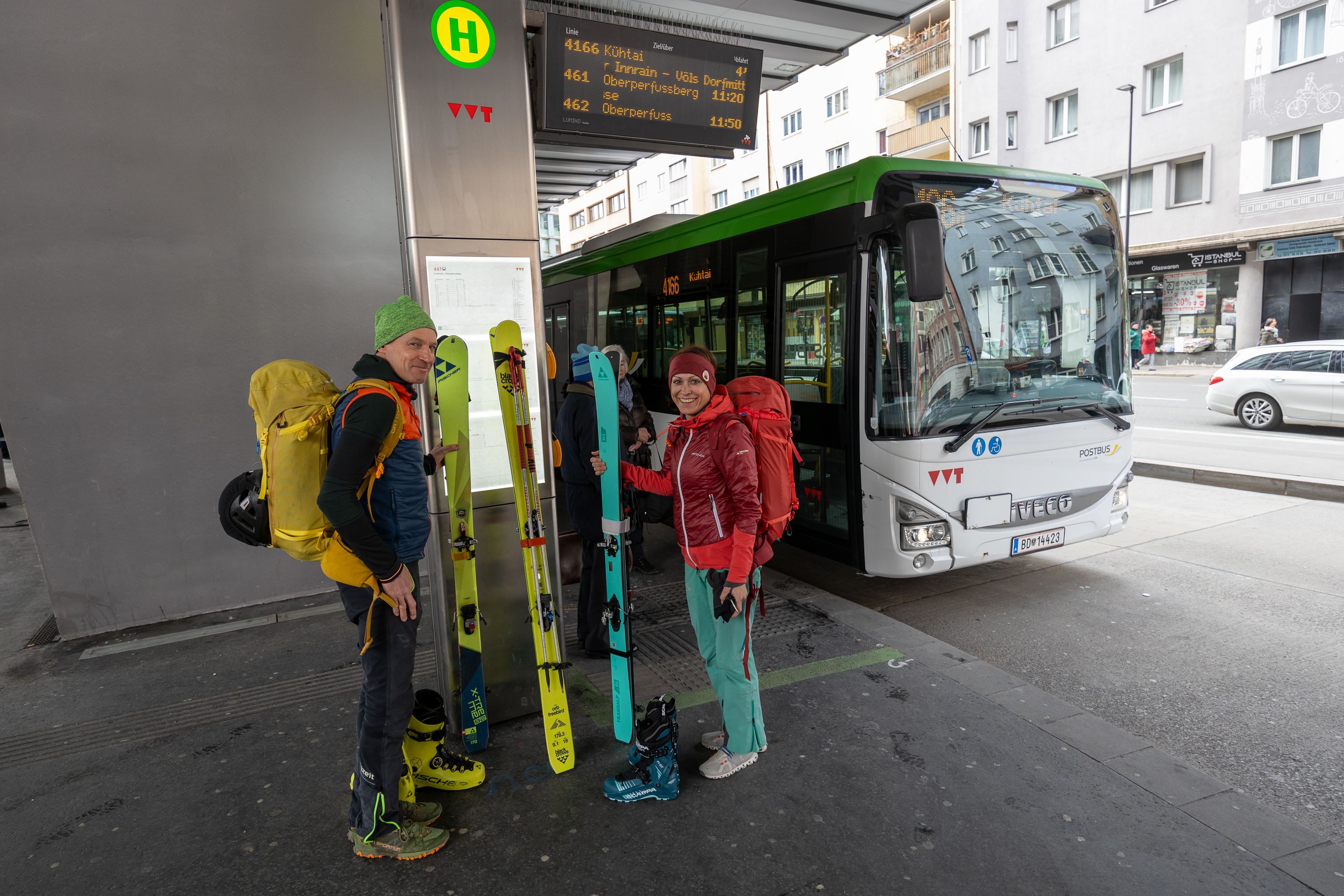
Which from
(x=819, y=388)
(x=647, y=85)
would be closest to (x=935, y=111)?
(x=647, y=85)

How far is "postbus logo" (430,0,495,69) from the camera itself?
11.6 feet

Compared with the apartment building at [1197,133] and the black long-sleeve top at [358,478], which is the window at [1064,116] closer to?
the apartment building at [1197,133]

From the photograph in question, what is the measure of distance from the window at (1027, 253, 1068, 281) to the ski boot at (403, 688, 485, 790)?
15.4ft

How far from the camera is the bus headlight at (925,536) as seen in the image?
5.19 metres

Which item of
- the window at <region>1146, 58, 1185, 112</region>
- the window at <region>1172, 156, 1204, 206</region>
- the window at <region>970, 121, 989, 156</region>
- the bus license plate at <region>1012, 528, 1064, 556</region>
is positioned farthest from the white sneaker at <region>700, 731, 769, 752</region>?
the window at <region>970, 121, 989, 156</region>

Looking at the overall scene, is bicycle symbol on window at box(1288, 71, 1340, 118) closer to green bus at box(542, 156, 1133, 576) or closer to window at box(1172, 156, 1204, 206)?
window at box(1172, 156, 1204, 206)

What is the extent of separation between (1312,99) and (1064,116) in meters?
7.97

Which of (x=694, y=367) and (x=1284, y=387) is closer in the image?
(x=694, y=367)

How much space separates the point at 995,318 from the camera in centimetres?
519

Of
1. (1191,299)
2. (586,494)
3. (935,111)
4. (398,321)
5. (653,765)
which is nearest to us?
(398,321)

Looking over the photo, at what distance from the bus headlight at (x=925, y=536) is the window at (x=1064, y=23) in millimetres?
29341

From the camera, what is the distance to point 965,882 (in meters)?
2.70

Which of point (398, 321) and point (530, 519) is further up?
point (398, 321)

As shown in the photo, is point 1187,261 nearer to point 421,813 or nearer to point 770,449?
point 770,449
